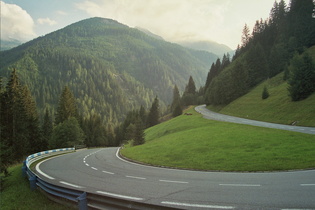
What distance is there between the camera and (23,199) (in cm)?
1167

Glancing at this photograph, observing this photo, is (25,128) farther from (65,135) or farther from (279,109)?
(279,109)

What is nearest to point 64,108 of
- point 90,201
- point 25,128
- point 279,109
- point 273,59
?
point 25,128

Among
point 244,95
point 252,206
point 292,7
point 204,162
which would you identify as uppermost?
point 292,7

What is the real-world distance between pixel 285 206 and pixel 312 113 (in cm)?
3693

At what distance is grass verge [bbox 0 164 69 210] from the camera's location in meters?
10.3

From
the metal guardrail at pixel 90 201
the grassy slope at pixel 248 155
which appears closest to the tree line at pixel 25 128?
the metal guardrail at pixel 90 201

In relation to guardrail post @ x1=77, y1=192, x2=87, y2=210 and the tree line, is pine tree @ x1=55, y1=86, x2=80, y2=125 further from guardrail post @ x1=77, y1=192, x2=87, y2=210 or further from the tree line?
guardrail post @ x1=77, y1=192, x2=87, y2=210

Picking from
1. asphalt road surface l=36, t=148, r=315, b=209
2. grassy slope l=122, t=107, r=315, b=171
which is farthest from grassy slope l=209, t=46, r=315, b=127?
asphalt road surface l=36, t=148, r=315, b=209

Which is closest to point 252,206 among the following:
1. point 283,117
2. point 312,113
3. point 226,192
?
point 226,192

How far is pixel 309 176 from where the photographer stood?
1176 centimetres

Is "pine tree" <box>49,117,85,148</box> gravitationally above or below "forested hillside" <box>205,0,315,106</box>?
below

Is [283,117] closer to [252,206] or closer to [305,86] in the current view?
[305,86]

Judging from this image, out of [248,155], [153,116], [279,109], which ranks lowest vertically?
[153,116]

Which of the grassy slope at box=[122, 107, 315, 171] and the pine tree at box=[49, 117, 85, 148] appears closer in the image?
the grassy slope at box=[122, 107, 315, 171]
